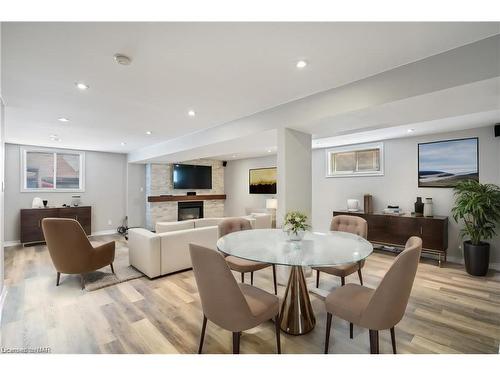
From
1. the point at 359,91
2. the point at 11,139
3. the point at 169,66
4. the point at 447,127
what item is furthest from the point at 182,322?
the point at 11,139

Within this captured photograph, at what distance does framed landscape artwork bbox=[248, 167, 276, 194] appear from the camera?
23.4 ft

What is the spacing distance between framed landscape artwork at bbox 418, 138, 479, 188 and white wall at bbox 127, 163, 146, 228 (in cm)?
721

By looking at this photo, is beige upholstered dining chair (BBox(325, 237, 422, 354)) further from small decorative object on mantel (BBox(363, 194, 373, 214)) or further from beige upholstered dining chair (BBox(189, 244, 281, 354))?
small decorative object on mantel (BBox(363, 194, 373, 214))

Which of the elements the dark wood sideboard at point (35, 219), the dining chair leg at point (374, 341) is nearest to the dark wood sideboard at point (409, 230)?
the dining chair leg at point (374, 341)

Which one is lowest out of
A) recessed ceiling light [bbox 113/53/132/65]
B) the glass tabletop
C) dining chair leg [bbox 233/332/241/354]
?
dining chair leg [bbox 233/332/241/354]

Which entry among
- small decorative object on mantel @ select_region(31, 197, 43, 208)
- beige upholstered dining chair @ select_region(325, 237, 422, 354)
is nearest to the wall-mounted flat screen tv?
small decorative object on mantel @ select_region(31, 197, 43, 208)

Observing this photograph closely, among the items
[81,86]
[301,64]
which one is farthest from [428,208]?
[81,86]

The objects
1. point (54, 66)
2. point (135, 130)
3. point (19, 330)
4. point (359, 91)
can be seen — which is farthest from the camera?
point (135, 130)

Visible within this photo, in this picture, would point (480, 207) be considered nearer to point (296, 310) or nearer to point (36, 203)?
point (296, 310)

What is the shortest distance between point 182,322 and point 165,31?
2.47 metres

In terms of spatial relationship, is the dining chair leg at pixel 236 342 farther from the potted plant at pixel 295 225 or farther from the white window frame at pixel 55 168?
the white window frame at pixel 55 168

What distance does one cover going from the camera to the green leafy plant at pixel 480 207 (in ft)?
11.0
